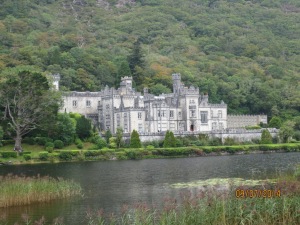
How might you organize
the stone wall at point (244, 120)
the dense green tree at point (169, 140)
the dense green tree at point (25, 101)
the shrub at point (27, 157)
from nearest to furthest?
1. the shrub at point (27, 157)
2. the dense green tree at point (25, 101)
3. the dense green tree at point (169, 140)
4. the stone wall at point (244, 120)

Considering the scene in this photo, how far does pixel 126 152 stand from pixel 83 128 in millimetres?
9573

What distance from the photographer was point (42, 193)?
109ft

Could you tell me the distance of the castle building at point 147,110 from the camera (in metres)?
88.6

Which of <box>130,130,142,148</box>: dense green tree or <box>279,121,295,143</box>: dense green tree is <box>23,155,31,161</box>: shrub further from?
<box>279,121,295,143</box>: dense green tree

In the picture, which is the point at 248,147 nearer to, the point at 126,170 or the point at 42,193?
the point at 126,170

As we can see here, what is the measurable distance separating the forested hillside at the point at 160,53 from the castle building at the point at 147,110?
6830mm

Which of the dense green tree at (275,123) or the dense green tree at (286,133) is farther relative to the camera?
the dense green tree at (275,123)

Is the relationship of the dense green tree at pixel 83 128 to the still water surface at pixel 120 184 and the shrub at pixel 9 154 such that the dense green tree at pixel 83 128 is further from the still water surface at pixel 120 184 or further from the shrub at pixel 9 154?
the still water surface at pixel 120 184

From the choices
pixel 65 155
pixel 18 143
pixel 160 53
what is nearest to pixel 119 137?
pixel 65 155

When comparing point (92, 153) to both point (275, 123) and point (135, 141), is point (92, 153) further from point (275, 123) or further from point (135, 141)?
point (275, 123)

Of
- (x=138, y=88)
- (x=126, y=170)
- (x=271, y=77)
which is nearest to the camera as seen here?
(x=126, y=170)

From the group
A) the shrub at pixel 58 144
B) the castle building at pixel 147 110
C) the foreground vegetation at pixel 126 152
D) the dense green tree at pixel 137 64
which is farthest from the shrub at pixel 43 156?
the dense green tree at pixel 137 64

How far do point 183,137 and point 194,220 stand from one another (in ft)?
206

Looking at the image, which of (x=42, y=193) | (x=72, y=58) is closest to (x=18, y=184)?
(x=42, y=193)
